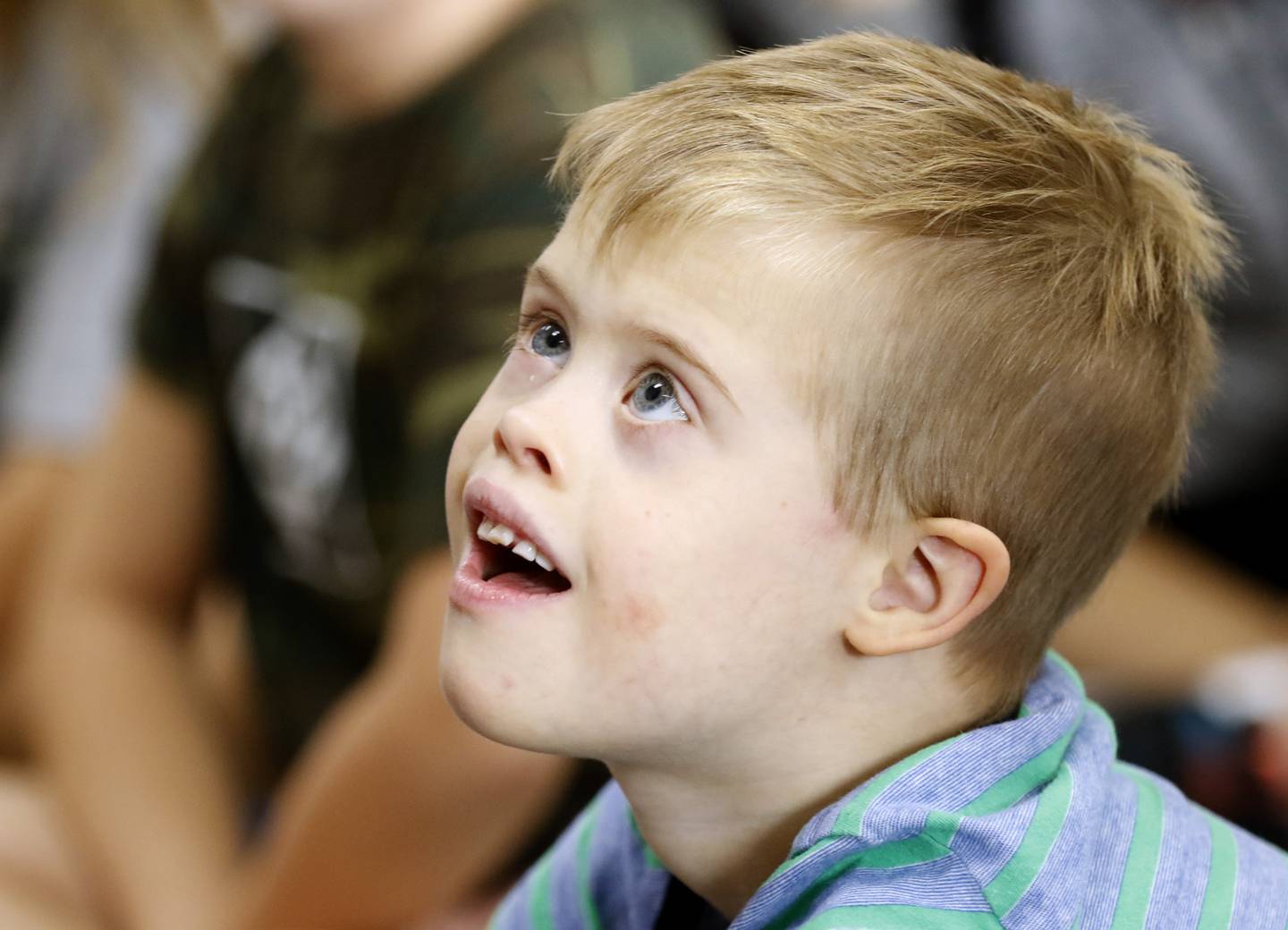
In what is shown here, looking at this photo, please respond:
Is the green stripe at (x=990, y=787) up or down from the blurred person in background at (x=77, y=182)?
up

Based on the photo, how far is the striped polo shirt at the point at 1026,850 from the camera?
0.53 m

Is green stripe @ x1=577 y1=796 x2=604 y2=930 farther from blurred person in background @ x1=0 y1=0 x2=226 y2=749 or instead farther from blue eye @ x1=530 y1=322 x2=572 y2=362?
blurred person in background @ x1=0 y1=0 x2=226 y2=749

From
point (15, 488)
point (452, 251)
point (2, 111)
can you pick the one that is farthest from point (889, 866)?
point (2, 111)

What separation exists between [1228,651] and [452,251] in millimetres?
799

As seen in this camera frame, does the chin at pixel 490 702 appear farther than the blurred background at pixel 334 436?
No

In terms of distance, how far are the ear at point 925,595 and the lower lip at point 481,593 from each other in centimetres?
11

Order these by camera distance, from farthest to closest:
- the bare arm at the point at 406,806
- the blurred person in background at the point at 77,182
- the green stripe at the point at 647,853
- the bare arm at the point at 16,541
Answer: the blurred person in background at the point at 77,182, the bare arm at the point at 16,541, the bare arm at the point at 406,806, the green stripe at the point at 647,853

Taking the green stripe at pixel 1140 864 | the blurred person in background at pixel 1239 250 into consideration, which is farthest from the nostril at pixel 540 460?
the blurred person in background at pixel 1239 250

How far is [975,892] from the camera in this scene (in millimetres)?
531

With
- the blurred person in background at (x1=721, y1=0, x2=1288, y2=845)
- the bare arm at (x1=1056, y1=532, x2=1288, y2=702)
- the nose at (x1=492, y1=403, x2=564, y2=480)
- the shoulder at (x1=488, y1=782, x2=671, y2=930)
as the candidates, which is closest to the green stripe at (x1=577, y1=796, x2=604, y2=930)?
the shoulder at (x1=488, y1=782, x2=671, y2=930)

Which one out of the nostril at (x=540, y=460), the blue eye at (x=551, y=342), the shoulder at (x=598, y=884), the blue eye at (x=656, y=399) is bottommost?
the shoulder at (x=598, y=884)

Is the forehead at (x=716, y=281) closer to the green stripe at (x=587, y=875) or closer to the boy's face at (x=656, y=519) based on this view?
the boy's face at (x=656, y=519)

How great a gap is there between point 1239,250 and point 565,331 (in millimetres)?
872

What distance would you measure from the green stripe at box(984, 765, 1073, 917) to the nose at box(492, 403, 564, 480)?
0.67 feet
